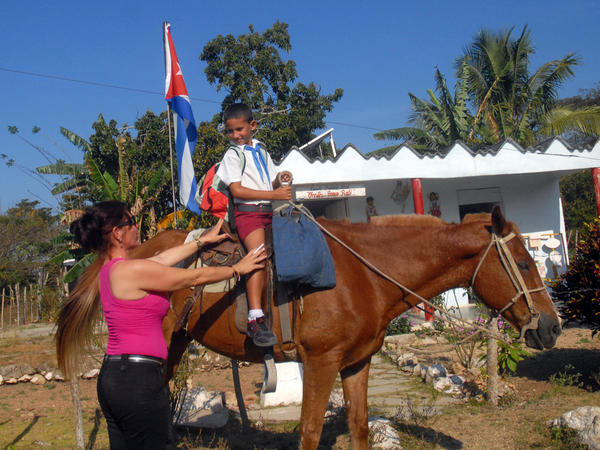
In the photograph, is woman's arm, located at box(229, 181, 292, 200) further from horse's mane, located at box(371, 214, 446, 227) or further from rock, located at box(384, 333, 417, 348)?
rock, located at box(384, 333, 417, 348)

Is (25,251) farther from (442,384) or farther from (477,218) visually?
(477,218)

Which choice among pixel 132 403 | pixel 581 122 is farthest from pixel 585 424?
pixel 581 122

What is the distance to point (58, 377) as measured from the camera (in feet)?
29.8

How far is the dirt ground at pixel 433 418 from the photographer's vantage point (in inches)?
184

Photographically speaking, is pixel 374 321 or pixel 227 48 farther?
pixel 227 48

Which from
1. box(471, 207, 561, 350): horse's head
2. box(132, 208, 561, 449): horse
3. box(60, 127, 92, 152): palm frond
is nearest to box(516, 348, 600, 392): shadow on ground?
box(471, 207, 561, 350): horse's head

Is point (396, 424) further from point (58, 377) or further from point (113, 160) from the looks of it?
point (113, 160)

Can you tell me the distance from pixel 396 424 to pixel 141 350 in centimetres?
339

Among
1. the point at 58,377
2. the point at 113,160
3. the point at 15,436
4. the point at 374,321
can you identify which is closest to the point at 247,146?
the point at 374,321

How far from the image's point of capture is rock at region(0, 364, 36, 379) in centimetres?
901

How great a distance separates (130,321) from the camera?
254cm

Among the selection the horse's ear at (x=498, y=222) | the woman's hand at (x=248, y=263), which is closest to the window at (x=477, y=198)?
the horse's ear at (x=498, y=222)

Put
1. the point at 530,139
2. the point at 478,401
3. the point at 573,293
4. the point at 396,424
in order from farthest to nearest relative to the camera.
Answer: the point at 530,139 < the point at 573,293 < the point at 478,401 < the point at 396,424

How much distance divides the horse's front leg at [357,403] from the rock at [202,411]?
2.43m
